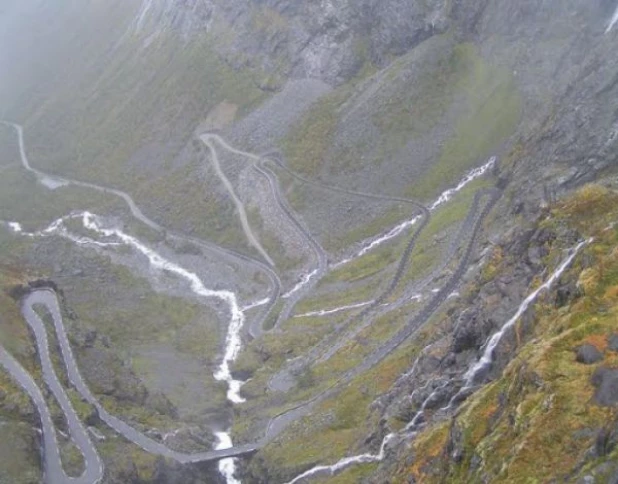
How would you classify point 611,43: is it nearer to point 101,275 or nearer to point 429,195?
point 429,195

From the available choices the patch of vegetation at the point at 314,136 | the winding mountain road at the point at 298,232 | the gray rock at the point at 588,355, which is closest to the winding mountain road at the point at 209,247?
the winding mountain road at the point at 298,232

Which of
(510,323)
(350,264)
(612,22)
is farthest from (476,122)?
(510,323)

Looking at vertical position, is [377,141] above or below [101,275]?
below

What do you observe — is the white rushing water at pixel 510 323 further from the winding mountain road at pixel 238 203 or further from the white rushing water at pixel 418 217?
the winding mountain road at pixel 238 203

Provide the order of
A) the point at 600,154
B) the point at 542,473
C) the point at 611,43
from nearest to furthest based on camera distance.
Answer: the point at 542,473, the point at 600,154, the point at 611,43

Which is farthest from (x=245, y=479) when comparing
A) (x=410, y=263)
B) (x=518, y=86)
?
(x=518, y=86)

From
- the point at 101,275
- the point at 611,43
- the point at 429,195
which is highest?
the point at 101,275

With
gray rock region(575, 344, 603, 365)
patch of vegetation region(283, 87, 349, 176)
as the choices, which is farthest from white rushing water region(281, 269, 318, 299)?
gray rock region(575, 344, 603, 365)
